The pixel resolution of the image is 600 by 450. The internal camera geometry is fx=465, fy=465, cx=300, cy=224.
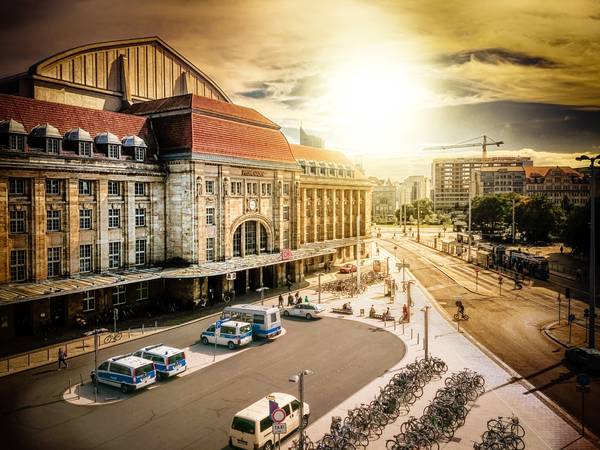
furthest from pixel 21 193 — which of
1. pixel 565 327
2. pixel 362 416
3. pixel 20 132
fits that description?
pixel 565 327

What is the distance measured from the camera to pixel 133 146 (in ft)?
163

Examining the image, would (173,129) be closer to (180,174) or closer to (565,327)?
(180,174)

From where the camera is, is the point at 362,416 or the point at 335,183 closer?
the point at 362,416

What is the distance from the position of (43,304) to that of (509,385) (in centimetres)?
3710

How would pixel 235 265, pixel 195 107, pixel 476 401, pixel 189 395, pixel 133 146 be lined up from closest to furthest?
pixel 476 401 < pixel 189 395 < pixel 133 146 < pixel 235 265 < pixel 195 107

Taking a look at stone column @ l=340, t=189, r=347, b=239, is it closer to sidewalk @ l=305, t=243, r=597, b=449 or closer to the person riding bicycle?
the person riding bicycle

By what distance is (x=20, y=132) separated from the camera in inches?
1556

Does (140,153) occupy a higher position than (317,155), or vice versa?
(317,155)

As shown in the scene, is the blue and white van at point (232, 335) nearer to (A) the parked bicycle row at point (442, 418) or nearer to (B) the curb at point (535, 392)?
(A) the parked bicycle row at point (442, 418)

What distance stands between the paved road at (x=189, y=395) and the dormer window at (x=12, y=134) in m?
19.2

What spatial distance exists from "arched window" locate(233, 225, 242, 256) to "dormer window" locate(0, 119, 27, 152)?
2532 cm

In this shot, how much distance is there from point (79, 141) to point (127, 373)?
25640mm

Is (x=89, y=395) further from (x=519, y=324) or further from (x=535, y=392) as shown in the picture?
(x=519, y=324)

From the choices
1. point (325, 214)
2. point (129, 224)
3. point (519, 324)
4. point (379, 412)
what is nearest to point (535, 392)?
point (379, 412)
